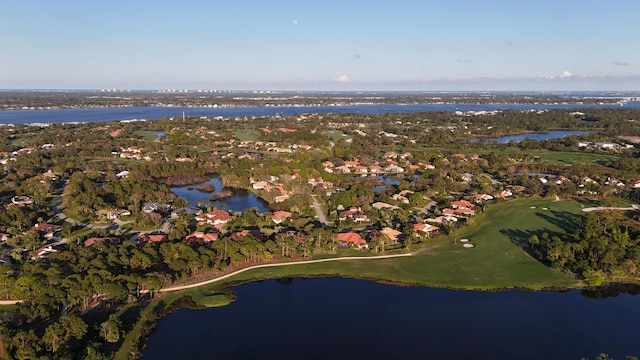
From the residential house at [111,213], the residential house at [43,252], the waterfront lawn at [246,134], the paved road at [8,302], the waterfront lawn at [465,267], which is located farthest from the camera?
the waterfront lawn at [246,134]

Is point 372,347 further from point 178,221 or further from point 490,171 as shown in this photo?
point 490,171

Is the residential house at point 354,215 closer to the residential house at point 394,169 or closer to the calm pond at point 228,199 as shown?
the calm pond at point 228,199

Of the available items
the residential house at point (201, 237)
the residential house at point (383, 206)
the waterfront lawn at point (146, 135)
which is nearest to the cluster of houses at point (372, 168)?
the residential house at point (383, 206)

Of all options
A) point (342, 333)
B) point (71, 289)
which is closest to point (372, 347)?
point (342, 333)

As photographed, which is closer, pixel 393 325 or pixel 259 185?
pixel 393 325

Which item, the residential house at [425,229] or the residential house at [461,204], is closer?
the residential house at [425,229]

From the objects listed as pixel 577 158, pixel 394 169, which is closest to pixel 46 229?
pixel 394 169

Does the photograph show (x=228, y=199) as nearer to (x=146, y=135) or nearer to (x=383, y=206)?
(x=383, y=206)

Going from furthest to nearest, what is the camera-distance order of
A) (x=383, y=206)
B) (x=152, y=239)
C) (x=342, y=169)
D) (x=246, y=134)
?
(x=246, y=134) < (x=342, y=169) < (x=383, y=206) < (x=152, y=239)
